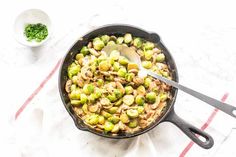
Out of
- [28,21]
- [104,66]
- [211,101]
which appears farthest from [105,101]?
[28,21]

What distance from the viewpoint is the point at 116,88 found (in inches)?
68.3

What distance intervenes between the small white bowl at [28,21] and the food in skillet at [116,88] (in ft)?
0.81

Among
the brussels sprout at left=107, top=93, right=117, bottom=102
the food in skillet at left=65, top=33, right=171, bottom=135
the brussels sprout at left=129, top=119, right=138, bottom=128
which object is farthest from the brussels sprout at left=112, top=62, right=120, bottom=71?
the brussels sprout at left=129, top=119, right=138, bottom=128

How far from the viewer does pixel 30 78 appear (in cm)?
190

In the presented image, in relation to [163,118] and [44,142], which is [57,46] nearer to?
[44,142]

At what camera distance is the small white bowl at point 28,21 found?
191cm

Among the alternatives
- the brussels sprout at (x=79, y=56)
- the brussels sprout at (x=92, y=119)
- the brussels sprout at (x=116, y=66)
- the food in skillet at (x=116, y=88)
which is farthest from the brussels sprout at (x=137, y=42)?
the brussels sprout at (x=92, y=119)

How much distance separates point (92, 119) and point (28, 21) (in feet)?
1.80

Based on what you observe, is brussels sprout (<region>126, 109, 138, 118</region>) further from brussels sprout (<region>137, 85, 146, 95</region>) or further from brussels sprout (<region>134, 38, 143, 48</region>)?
brussels sprout (<region>134, 38, 143, 48</region>)

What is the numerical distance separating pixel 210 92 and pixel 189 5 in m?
0.39

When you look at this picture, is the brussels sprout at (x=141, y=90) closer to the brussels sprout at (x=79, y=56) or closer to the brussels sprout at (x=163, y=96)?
the brussels sprout at (x=163, y=96)

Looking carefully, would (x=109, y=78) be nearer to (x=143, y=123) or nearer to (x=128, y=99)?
(x=128, y=99)

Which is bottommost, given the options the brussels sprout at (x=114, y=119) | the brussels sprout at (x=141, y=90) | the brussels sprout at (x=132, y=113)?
the brussels sprout at (x=114, y=119)

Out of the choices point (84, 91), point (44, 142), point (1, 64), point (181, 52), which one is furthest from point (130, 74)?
point (1, 64)
